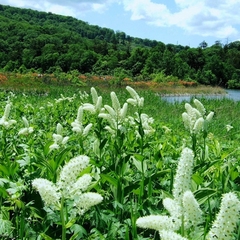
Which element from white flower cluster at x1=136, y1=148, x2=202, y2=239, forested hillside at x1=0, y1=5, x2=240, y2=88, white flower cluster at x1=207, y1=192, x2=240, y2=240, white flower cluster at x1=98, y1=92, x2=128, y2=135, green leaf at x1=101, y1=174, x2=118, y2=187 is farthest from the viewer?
forested hillside at x1=0, y1=5, x2=240, y2=88

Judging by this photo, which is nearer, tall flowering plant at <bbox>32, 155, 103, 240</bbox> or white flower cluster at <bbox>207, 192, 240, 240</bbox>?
→ white flower cluster at <bbox>207, 192, 240, 240</bbox>

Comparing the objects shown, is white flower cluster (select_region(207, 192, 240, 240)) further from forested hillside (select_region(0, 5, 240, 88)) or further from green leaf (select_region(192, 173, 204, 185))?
forested hillside (select_region(0, 5, 240, 88))

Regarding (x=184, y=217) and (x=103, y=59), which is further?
(x=103, y=59)

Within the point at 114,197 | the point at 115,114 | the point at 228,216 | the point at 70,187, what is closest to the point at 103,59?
the point at 115,114

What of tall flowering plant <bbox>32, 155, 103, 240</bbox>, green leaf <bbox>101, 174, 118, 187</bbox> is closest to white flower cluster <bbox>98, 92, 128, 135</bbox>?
green leaf <bbox>101, 174, 118, 187</bbox>

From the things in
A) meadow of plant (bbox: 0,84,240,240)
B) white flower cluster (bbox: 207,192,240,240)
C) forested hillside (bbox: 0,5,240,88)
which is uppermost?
forested hillside (bbox: 0,5,240,88)

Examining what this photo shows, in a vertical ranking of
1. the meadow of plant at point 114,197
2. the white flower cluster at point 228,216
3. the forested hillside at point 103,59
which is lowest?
the meadow of plant at point 114,197

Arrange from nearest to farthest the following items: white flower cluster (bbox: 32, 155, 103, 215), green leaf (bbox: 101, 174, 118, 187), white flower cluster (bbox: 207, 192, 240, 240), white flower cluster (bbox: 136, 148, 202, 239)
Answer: white flower cluster (bbox: 207, 192, 240, 240), white flower cluster (bbox: 136, 148, 202, 239), white flower cluster (bbox: 32, 155, 103, 215), green leaf (bbox: 101, 174, 118, 187)

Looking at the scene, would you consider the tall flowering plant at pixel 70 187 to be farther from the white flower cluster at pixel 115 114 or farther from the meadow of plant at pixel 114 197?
the white flower cluster at pixel 115 114

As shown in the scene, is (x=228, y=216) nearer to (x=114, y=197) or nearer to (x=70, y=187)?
(x=70, y=187)

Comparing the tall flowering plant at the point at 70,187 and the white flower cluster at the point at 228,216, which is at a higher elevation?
the white flower cluster at the point at 228,216

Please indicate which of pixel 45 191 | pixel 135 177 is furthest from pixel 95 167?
pixel 45 191

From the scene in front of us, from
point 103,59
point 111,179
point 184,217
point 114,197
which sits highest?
point 103,59

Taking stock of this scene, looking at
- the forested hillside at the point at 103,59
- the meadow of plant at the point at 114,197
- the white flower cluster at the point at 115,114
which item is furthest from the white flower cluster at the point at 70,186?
the forested hillside at the point at 103,59
